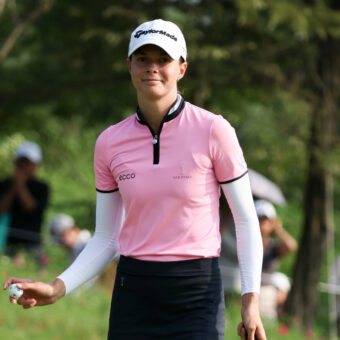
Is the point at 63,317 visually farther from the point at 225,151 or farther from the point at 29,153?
the point at 225,151

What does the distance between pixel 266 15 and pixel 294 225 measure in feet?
39.7

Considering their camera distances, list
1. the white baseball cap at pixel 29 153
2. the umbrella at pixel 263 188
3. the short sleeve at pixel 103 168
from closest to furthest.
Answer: the short sleeve at pixel 103 168 < the white baseball cap at pixel 29 153 < the umbrella at pixel 263 188

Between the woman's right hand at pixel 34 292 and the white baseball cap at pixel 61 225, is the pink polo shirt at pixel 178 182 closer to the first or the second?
the woman's right hand at pixel 34 292

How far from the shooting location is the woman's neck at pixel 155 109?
333 centimetres

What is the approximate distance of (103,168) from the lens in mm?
3498

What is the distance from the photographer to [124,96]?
11555mm

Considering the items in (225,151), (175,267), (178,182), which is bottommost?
(175,267)

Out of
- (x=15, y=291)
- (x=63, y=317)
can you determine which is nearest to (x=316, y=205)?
(x=63, y=317)

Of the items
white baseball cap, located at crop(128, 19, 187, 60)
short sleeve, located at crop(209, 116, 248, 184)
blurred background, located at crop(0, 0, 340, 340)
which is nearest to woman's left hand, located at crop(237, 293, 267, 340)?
short sleeve, located at crop(209, 116, 248, 184)

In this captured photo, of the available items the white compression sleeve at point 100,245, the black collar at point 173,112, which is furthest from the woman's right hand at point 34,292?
the black collar at point 173,112

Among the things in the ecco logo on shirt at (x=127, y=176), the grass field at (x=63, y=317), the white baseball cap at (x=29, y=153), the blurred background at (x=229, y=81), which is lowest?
the grass field at (x=63, y=317)

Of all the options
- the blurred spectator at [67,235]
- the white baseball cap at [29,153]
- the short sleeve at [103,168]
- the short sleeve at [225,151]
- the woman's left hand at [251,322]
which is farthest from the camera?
the blurred spectator at [67,235]

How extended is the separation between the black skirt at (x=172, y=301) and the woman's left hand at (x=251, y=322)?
0.17 meters

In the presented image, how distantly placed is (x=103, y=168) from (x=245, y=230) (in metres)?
0.65
